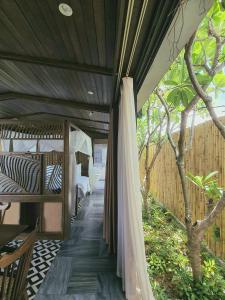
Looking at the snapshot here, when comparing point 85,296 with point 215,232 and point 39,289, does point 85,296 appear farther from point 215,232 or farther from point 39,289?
point 215,232

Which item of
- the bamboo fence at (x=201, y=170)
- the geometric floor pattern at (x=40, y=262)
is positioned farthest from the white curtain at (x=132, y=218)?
the bamboo fence at (x=201, y=170)

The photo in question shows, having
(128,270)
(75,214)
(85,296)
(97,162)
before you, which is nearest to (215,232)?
(128,270)

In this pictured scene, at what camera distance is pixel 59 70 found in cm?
278

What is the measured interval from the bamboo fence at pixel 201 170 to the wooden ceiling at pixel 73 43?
1351 mm

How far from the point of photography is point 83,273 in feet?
8.00

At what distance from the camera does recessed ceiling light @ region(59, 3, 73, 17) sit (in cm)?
153

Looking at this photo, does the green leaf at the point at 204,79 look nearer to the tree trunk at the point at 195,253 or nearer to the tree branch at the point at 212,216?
the tree branch at the point at 212,216

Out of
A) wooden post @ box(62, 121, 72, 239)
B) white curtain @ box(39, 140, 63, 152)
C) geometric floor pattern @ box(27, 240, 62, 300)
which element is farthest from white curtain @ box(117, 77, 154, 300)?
white curtain @ box(39, 140, 63, 152)

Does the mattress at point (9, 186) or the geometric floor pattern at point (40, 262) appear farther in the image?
the mattress at point (9, 186)

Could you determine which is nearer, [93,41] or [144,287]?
[144,287]

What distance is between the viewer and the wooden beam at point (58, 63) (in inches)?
99.2

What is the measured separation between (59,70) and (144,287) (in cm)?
268

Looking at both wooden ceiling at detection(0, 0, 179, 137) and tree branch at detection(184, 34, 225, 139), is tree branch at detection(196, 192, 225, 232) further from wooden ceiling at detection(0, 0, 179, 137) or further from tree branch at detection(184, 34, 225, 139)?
wooden ceiling at detection(0, 0, 179, 137)

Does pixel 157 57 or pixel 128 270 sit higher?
→ pixel 157 57
